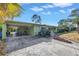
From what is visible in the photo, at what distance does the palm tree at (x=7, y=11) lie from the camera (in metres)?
2.27

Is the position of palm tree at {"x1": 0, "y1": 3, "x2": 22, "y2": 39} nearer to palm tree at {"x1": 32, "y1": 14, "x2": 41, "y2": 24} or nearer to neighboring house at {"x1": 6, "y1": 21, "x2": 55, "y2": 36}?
neighboring house at {"x1": 6, "y1": 21, "x2": 55, "y2": 36}

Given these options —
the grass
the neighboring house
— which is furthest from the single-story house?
the grass

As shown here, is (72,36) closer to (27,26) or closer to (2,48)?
(27,26)

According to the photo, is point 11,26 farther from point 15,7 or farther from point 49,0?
point 49,0

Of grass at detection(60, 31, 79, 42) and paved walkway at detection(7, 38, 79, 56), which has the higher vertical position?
grass at detection(60, 31, 79, 42)

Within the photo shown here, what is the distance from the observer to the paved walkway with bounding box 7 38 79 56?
223 cm

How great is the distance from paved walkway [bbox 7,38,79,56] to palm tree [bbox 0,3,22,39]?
0.69ft

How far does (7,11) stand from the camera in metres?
2.29

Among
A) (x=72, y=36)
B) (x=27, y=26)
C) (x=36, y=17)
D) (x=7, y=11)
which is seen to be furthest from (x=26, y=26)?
(x=72, y=36)

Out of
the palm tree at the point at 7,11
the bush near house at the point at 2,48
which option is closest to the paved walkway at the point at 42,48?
the bush near house at the point at 2,48

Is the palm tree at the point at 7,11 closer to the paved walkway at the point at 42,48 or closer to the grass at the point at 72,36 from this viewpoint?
the paved walkway at the point at 42,48

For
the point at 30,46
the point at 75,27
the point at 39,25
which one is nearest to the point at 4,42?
the point at 30,46

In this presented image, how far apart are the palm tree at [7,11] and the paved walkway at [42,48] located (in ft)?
0.69

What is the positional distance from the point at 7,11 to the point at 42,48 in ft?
1.95
